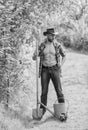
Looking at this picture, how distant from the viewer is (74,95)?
Result: 460 inches

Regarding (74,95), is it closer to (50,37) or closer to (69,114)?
(69,114)

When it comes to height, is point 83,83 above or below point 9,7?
below

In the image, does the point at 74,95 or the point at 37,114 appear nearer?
the point at 37,114

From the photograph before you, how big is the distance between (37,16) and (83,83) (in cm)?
459

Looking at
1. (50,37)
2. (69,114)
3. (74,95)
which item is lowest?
(74,95)

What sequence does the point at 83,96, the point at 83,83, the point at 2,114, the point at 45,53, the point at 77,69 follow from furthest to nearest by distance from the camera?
the point at 77,69 → the point at 83,83 → the point at 83,96 → the point at 45,53 → the point at 2,114

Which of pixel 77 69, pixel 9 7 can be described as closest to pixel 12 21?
pixel 9 7

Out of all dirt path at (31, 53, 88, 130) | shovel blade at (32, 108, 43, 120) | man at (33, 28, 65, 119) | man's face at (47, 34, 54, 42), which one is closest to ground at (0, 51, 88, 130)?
dirt path at (31, 53, 88, 130)

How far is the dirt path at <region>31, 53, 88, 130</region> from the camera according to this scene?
862cm

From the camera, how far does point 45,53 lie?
891cm

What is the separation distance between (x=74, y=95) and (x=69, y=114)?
2098 mm

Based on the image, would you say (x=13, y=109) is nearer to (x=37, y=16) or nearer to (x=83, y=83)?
(x=37, y=16)

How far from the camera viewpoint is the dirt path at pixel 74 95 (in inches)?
340

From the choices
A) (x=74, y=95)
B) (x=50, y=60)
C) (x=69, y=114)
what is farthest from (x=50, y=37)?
(x=74, y=95)
